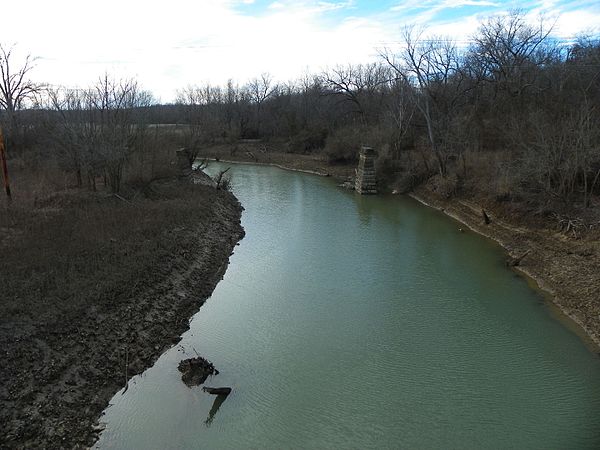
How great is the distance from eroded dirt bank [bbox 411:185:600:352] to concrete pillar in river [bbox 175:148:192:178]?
53.4ft

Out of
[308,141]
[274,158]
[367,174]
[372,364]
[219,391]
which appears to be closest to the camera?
[219,391]

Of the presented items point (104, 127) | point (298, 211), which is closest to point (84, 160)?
point (104, 127)

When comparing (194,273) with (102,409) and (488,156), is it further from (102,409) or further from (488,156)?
(488,156)

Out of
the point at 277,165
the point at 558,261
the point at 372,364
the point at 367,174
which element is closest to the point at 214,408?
the point at 372,364

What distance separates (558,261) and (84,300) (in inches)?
564

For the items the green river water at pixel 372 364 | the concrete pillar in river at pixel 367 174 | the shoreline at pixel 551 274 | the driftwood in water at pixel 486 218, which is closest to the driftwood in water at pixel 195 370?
the green river water at pixel 372 364

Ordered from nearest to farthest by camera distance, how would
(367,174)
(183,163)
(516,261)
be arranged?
(516,261) → (183,163) → (367,174)

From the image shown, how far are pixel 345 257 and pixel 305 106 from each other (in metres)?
45.8

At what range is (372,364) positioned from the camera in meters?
11.0

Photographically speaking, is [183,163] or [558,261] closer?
[558,261]

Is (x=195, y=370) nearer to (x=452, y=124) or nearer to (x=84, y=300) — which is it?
(x=84, y=300)

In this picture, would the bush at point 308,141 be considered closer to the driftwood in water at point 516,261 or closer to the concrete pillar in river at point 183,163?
the concrete pillar in river at point 183,163

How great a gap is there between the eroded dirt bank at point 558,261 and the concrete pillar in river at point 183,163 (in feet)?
53.4

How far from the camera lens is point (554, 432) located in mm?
8977
